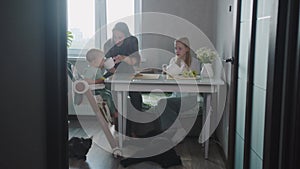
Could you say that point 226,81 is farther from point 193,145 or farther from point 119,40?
point 119,40

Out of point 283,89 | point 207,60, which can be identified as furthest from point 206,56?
point 283,89

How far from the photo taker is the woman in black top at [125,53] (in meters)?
3.56

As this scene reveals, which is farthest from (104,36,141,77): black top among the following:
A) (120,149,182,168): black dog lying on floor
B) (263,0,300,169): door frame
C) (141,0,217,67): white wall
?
(263,0,300,169): door frame

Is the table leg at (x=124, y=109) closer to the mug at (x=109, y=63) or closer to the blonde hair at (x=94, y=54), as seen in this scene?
the mug at (x=109, y=63)

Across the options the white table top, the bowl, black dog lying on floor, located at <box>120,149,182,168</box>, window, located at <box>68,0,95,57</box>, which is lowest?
black dog lying on floor, located at <box>120,149,182,168</box>

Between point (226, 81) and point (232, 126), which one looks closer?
point (232, 126)

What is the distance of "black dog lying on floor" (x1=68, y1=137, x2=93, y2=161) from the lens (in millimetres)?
3258

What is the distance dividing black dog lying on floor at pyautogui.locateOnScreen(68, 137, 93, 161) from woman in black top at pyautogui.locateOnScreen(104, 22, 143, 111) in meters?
0.63

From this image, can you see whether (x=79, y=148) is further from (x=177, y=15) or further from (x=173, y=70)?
(x=177, y=15)

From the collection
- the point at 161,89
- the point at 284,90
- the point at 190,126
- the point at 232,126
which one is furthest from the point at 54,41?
the point at 190,126

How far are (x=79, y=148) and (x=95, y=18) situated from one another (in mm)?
2176

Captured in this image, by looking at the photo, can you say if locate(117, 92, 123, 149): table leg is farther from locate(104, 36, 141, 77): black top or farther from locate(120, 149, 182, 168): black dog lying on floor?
locate(104, 36, 141, 77): black top

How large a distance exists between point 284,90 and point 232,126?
992mm

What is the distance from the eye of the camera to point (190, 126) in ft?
12.1
